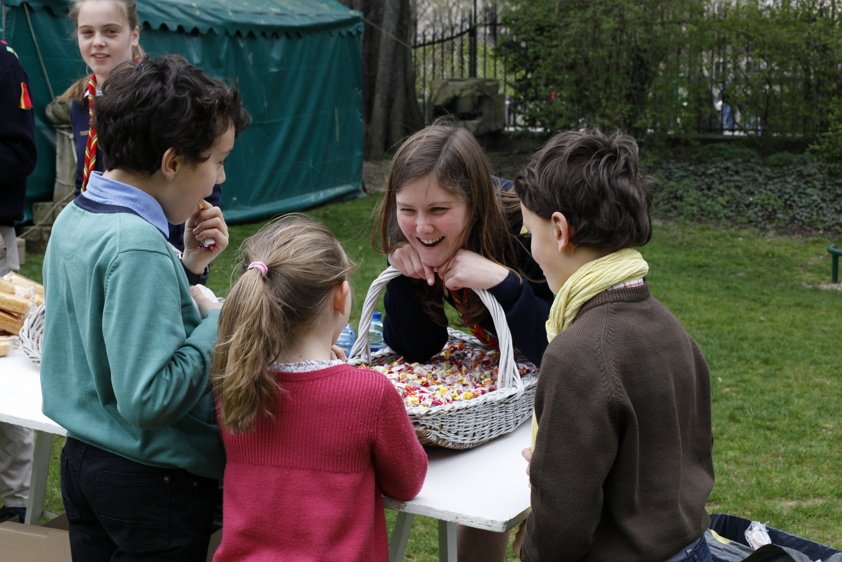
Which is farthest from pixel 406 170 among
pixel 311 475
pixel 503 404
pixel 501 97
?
pixel 501 97

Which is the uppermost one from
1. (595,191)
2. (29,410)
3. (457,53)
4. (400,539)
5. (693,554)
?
(595,191)

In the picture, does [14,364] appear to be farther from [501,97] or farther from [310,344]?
[501,97]

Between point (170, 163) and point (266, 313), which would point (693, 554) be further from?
point (170, 163)

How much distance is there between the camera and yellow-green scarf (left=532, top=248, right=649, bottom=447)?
2.08 meters

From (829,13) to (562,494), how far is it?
11164mm

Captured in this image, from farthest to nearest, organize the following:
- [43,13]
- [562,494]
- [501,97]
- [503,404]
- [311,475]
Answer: [501,97] → [43,13] → [503,404] → [311,475] → [562,494]

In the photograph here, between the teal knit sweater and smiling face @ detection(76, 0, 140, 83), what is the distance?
1.61 meters

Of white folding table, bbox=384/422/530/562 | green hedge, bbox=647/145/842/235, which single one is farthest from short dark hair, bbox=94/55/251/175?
green hedge, bbox=647/145/842/235

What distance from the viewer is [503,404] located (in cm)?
252

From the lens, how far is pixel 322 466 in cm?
214

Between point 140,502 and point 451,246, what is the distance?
3.25 feet

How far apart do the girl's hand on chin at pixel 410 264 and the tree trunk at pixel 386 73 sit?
1152 centimetres

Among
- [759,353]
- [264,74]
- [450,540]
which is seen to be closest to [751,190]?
[264,74]

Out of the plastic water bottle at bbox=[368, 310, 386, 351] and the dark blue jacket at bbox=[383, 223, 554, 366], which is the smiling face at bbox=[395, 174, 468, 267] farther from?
the plastic water bottle at bbox=[368, 310, 386, 351]
